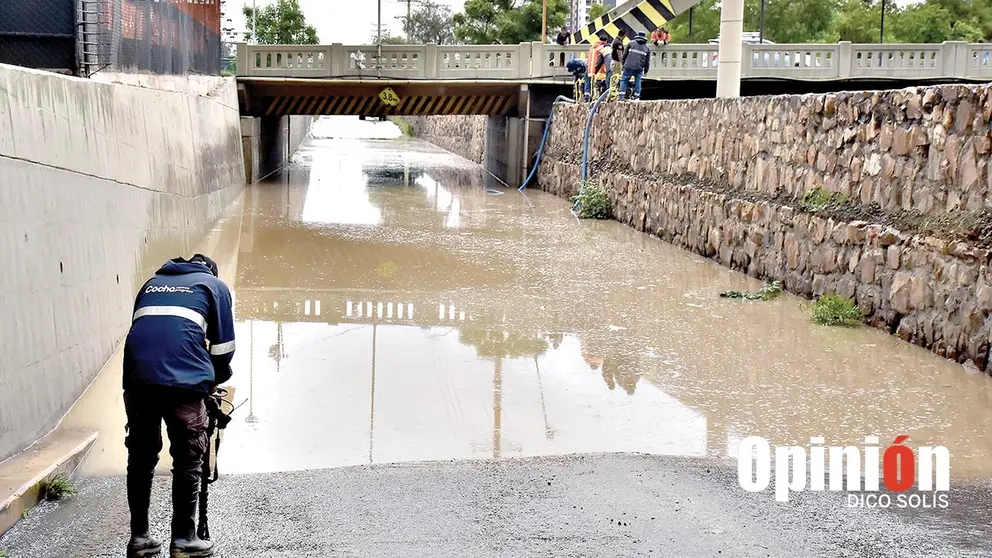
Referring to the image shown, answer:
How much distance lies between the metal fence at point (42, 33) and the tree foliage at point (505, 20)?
40.3 meters

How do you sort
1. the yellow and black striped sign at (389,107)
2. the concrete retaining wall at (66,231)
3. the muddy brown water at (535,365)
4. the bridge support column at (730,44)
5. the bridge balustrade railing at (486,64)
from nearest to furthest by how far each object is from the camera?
the concrete retaining wall at (66,231) → the muddy brown water at (535,365) → the bridge support column at (730,44) → the bridge balustrade railing at (486,64) → the yellow and black striped sign at (389,107)

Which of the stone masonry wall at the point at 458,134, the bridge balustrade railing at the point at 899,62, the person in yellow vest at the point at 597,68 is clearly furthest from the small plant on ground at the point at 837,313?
the stone masonry wall at the point at 458,134

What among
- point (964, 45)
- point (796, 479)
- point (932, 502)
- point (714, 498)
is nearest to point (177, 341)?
point (714, 498)

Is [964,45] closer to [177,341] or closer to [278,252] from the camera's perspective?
[278,252]

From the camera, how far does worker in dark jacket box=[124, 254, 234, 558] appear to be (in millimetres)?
4398

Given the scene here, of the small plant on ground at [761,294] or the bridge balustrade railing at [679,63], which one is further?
the bridge balustrade railing at [679,63]

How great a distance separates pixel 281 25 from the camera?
51250mm

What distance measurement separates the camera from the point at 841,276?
33.1 feet

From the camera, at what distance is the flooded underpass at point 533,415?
15.9 ft

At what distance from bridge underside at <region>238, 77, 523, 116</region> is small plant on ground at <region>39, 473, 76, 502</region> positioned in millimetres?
19747

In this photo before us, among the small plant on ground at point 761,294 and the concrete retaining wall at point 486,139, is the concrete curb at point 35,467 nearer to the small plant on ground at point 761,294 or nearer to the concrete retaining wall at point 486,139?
the small plant on ground at point 761,294

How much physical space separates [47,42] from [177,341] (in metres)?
7.47

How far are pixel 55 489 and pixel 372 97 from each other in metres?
21.0

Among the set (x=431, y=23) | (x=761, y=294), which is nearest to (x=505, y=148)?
(x=761, y=294)
